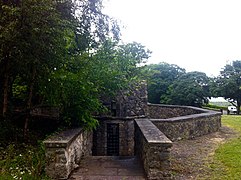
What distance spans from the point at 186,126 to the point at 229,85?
18024 millimetres

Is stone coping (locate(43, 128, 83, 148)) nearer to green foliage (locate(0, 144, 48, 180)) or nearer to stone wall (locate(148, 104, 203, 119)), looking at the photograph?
green foliage (locate(0, 144, 48, 180))

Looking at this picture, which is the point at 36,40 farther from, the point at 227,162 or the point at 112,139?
the point at 112,139

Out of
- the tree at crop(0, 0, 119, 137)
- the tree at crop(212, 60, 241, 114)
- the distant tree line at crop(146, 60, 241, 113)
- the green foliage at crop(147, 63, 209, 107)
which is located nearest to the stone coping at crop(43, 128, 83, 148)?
the tree at crop(0, 0, 119, 137)

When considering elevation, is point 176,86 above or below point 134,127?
above

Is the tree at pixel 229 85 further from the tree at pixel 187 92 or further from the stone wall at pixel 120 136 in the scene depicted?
the stone wall at pixel 120 136

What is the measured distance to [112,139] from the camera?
38.8ft

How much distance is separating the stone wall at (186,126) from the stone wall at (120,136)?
2503mm

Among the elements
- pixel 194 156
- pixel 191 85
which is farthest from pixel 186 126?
pixel 191 85

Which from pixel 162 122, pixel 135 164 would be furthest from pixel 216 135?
pixel 135 164

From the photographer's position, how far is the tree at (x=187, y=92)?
24.6 m

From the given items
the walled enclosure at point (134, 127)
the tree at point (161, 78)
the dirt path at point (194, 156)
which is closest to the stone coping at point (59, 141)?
the walled enclosure at point (134, 127)

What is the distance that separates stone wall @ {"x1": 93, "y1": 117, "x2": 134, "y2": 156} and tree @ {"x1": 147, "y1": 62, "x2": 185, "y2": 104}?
50.5 feet

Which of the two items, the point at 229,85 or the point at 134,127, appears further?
the point at 229,85

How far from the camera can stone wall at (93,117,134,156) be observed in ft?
37.6
